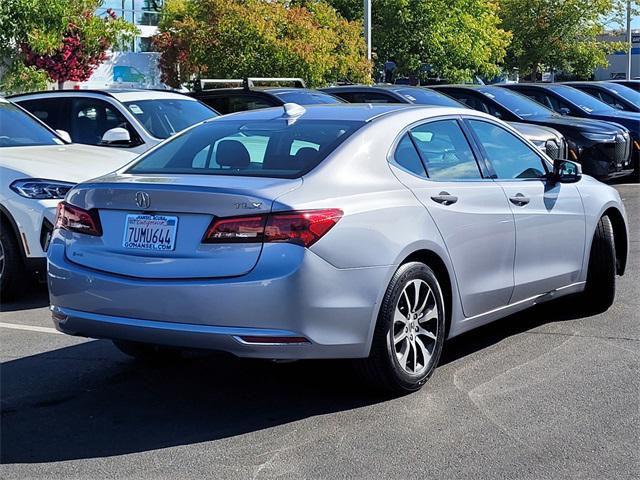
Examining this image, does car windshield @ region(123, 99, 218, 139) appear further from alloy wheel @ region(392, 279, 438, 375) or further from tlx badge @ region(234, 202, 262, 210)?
tlx badge @ region(234, 202, 262, 210)

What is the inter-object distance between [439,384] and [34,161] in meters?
4.29

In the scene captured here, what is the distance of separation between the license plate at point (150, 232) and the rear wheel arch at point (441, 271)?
129 cm

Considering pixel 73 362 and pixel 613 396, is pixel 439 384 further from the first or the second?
pixel 73 362

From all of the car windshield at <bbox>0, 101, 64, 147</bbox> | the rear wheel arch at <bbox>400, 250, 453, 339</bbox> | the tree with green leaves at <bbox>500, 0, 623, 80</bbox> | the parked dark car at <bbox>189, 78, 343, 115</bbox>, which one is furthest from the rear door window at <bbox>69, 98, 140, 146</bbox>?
the tree with green leaves at <bbox>500, 0, 623, 80</bbox>

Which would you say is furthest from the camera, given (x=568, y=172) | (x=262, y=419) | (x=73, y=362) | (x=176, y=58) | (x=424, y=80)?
(x=424, y=80)

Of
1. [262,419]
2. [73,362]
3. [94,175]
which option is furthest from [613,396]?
[94,175]

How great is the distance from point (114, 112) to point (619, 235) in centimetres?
558

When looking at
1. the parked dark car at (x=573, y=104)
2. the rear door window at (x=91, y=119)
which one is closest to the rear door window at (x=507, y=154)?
the rear door window at (x=91, y=119)

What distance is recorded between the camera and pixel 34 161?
321 inches

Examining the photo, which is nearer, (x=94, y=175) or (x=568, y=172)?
(x=568, y=172)

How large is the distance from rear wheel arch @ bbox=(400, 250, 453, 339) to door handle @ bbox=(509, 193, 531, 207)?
0.92 metres

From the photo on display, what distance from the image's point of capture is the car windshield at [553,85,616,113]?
59.4 feet

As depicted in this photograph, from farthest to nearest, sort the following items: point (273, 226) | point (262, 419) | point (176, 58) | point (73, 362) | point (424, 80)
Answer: point (424, 80) < point (176, 58) < point (73, 362) < point (262, 419) < point (273, 226)

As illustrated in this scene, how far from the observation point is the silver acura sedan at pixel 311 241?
184 inches
